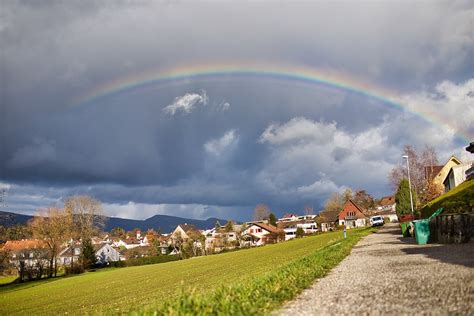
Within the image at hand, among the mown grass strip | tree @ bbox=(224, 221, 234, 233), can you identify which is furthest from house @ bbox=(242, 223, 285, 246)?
the mown grass strip

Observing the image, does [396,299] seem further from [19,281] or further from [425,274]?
[19,281]

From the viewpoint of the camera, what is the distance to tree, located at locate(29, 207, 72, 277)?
88.6 m

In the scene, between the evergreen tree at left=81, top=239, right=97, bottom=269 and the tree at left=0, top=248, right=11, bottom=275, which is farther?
the evergreen tree at left=81, top=239, right=97, bottom=269

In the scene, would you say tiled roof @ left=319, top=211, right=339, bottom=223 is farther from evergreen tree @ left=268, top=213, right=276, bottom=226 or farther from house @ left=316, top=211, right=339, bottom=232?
evergreen tree @ left=268, top=213, right=276, bottom=226

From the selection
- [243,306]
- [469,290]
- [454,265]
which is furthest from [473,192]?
[243,306]

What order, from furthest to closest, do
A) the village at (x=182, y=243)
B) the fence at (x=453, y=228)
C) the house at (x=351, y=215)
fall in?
1. the house at (x=351, y=215)
2. the village at (x=182, y=243)
3. the fence at (x=453, y=228)

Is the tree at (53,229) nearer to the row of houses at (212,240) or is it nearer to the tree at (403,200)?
the row of houses at (212,240)

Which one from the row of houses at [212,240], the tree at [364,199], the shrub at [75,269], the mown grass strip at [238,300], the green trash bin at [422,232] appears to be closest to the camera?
the mown grass strip at [238,300]

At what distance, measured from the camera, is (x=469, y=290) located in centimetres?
805

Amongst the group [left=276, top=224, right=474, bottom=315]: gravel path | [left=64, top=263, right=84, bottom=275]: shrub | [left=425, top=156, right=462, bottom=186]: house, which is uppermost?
[left=425, top=156, right=462, bottom=186]: house

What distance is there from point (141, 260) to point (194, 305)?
311 feet

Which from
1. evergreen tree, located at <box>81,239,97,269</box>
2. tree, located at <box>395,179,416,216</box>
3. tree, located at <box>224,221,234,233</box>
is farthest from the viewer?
tree, located at <box>224,221,234,233</box>

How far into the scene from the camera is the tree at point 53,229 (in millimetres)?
88562

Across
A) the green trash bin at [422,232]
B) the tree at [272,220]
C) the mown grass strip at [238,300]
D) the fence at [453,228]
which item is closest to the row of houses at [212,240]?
the tree at [272,220]
